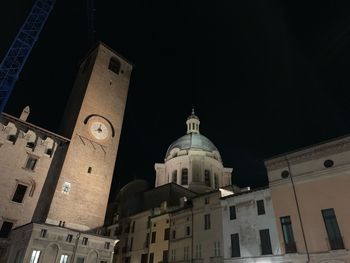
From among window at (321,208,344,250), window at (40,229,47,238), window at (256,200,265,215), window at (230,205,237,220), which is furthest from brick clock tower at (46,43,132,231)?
window at (321,208,344,250)

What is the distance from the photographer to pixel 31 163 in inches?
1075

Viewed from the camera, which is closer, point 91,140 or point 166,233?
point 91,140

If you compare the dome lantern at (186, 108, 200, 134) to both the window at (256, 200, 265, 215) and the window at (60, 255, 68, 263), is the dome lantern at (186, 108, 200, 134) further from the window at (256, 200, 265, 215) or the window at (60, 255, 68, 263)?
the window at (60, 255, 68, 263)

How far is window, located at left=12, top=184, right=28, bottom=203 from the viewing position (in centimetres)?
2517

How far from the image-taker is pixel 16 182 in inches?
1006

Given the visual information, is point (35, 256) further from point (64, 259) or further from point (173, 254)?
point (173, 254)

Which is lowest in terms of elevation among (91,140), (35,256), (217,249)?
(35,256)

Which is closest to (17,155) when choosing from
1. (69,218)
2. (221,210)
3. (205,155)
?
(69,218)

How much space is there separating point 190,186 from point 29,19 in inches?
1359

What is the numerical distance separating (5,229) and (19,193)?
3.25 meters

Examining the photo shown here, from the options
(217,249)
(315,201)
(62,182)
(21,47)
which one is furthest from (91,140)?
(315,201)

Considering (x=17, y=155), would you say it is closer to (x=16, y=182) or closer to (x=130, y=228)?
(x=16, y=182)

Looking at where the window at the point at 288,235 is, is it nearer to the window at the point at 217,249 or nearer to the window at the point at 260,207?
the window at the point at 260,207

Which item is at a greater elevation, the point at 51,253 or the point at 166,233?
the point at 166,233
